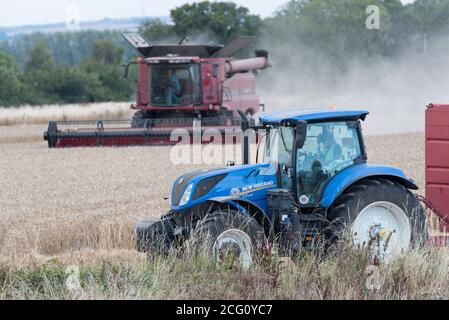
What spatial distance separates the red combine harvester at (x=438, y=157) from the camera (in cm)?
1018

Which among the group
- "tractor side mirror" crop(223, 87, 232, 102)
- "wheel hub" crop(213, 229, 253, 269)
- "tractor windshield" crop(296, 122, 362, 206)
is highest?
"tractor side mirror" crop(223, 87, 232, 102)

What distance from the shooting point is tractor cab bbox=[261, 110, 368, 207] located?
338 inches

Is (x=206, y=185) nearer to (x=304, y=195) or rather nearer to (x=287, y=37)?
(x=304, y=195)

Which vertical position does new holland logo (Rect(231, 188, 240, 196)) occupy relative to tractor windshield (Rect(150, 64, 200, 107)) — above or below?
below

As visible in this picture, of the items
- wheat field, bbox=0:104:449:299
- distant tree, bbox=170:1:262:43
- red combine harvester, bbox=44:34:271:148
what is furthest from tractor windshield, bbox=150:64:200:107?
distant tree, bbox=170:1:262:43

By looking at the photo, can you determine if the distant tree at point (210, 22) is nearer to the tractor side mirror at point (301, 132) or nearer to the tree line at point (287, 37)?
the tree line at point (287, 37)

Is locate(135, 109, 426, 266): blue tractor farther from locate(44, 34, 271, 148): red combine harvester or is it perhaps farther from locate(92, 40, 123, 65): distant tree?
locate(92, 40, 123, 65): distant tree

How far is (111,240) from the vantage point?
1046 cm

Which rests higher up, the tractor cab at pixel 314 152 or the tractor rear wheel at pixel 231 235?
the tractor cab at pixel 314 152

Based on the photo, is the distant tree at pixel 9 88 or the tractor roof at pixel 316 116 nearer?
the tractor roof at pixel 316 116

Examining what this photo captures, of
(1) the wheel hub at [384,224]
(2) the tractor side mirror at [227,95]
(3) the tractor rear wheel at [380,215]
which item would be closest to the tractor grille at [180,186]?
(3) the tractor rear wheel at [380,215]

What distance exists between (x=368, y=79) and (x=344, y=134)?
3004 centimetres

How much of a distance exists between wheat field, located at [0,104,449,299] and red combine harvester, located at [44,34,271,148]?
0.89 metres

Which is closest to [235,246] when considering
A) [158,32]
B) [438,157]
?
[438,157]
